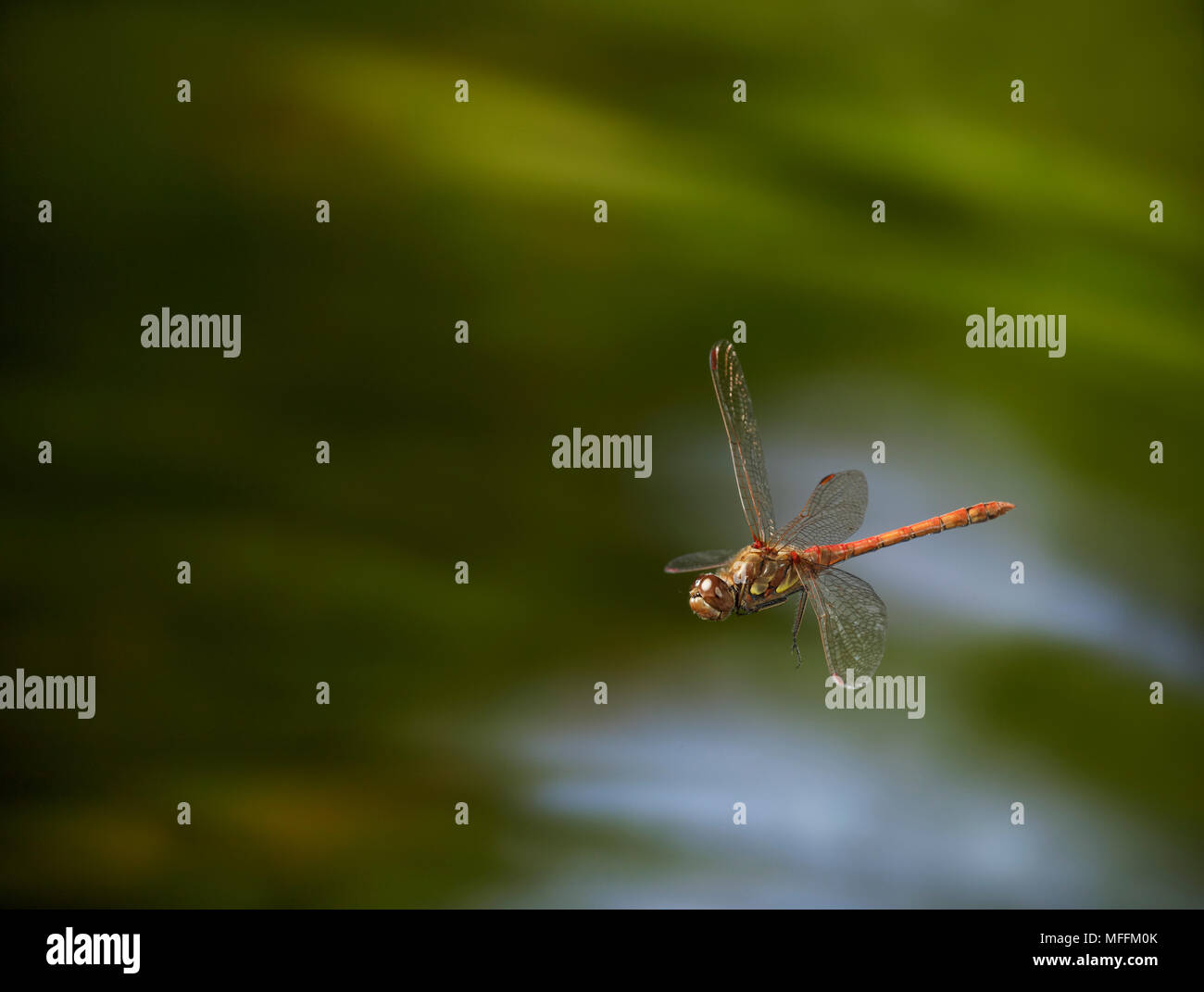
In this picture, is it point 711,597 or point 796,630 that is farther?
point 796,630

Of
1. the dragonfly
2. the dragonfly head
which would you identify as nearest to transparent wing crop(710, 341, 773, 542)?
the dragonfly

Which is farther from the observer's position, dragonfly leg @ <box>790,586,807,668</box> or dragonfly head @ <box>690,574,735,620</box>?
dragonfly leg @ <box>790,586,807,668</box>

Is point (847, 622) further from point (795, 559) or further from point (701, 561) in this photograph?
point (701, 561)

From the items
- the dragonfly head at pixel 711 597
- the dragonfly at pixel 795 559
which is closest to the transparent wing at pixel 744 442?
the dragonfly at pixel 795 559

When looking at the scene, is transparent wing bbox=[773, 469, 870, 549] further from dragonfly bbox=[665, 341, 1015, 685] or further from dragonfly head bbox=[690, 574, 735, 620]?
dragonfly head bbox=[690, 574, 735, 620]

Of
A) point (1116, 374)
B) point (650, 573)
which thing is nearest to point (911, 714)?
point (650, 573)

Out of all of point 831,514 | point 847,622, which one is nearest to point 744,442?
point 831,514
